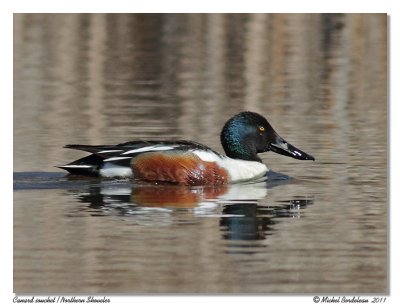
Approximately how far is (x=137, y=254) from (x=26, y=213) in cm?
165

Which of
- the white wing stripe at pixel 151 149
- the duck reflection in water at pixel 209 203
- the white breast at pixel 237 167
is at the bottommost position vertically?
the duck reflection in water at pixel 209 203

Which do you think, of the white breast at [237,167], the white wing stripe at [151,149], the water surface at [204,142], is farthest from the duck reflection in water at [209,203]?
the white wing stripe at [151,149]

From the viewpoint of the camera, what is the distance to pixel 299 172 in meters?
13.4

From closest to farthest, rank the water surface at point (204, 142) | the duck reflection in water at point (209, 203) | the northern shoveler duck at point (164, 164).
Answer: the water surface at point (204, 142) < the duck reflection in water at point (209, 203) < the northern shoveler duck at point (164, 164)

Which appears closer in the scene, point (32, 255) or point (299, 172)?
point (32, 255)

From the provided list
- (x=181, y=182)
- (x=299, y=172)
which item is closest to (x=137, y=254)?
(x=181, y=182)

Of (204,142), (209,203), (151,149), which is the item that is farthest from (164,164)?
(204,142)

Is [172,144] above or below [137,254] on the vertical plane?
above

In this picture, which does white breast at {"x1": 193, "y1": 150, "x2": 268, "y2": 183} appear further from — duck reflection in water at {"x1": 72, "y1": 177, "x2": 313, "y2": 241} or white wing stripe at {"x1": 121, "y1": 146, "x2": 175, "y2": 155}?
white wing stripe at {"x1": 121, "y1": 146, "x2": 175, "y2": 155}

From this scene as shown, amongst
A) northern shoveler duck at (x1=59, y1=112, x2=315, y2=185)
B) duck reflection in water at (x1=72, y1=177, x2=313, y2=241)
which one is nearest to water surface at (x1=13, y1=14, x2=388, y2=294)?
duck reflection in water at (x1=72, y1=177, x2=313, y2=241)

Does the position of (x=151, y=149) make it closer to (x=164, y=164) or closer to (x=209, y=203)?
(x=164, y=164)

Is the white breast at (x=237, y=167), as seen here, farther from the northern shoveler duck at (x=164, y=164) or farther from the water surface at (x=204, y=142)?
the water surface at (x=204, y=142)

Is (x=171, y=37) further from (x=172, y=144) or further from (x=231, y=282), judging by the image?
(x=231, y=282)

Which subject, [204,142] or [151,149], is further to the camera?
[204,142]
